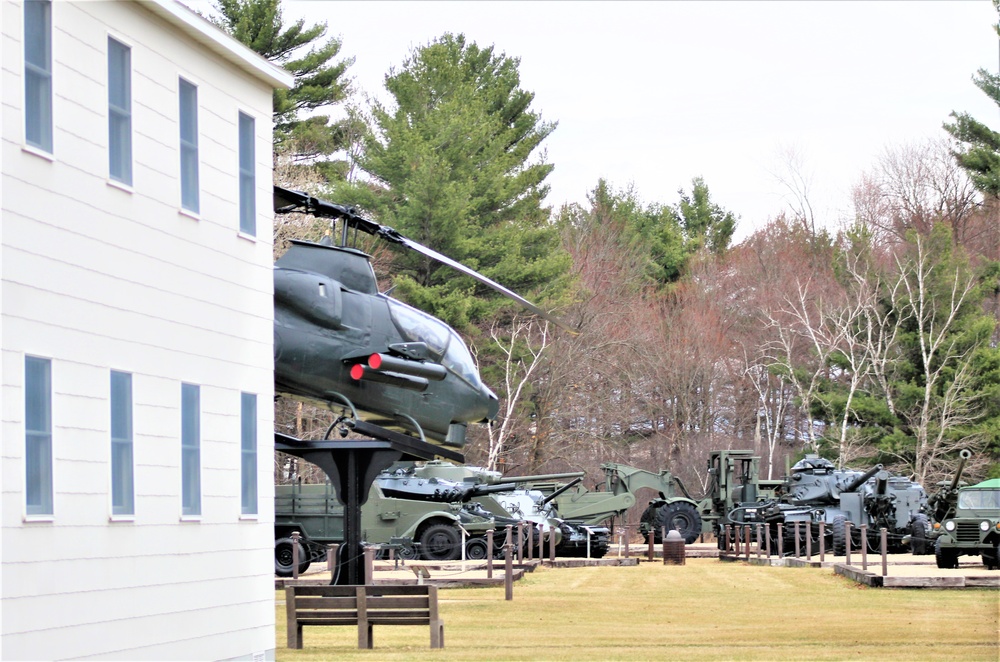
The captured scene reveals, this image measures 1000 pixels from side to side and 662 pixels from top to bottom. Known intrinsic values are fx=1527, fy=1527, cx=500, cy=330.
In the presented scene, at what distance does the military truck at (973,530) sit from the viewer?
93.3 feet

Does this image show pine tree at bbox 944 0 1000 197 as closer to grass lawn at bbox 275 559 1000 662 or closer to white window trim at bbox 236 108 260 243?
grass lawn at bbox 275 559 1000 662

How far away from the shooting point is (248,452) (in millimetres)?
13383

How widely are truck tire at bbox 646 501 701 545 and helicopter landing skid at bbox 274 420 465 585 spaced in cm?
2600

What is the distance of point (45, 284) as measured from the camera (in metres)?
10.1

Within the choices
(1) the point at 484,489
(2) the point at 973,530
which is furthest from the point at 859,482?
(1) the point at 484,489

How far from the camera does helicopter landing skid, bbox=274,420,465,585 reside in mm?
15922

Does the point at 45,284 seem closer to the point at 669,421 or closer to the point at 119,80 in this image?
the point at 119,80

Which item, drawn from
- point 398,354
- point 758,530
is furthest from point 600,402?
point 398,354

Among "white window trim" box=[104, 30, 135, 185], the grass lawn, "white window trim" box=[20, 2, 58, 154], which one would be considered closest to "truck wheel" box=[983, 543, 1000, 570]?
the grass lawn

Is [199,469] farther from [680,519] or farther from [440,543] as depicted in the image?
[680,519]

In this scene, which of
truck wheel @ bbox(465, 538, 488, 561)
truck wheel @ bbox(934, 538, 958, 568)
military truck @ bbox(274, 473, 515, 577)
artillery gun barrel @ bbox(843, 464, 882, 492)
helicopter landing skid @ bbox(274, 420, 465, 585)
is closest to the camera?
helicopter landing skid @ bbox(274, 420, 465, 585)

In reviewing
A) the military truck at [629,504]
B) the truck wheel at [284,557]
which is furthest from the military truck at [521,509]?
the truck wheel at [284,557]

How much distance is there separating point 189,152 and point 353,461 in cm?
484

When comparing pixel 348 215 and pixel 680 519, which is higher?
pixel 348 215
